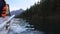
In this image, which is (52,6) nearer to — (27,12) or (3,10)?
(27,12)

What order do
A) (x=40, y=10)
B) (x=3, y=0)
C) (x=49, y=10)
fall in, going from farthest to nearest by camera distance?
(x=40, y=10) → (x=49, y=10) → (x=3, y=0)

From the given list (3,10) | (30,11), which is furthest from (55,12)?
(3,10)

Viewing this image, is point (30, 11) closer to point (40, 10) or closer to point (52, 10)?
point (40, 10)

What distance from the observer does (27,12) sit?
11102mm

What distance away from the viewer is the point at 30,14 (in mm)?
11273

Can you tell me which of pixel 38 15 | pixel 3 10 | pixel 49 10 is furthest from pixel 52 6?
pixel 3 10

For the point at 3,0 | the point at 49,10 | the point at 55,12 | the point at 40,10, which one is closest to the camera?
the point at 3,0

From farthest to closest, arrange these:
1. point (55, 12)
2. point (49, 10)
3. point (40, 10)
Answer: point (40, 10) → point (49, 10) → point (55, 12)

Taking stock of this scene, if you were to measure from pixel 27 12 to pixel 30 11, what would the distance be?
482mm

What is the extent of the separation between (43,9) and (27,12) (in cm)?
82

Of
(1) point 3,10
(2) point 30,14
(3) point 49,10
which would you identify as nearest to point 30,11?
(2) point 30,14

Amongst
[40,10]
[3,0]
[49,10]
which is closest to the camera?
[3,0]

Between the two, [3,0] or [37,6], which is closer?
[3,0]

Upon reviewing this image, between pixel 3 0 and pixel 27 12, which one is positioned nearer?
pixel 3 0
